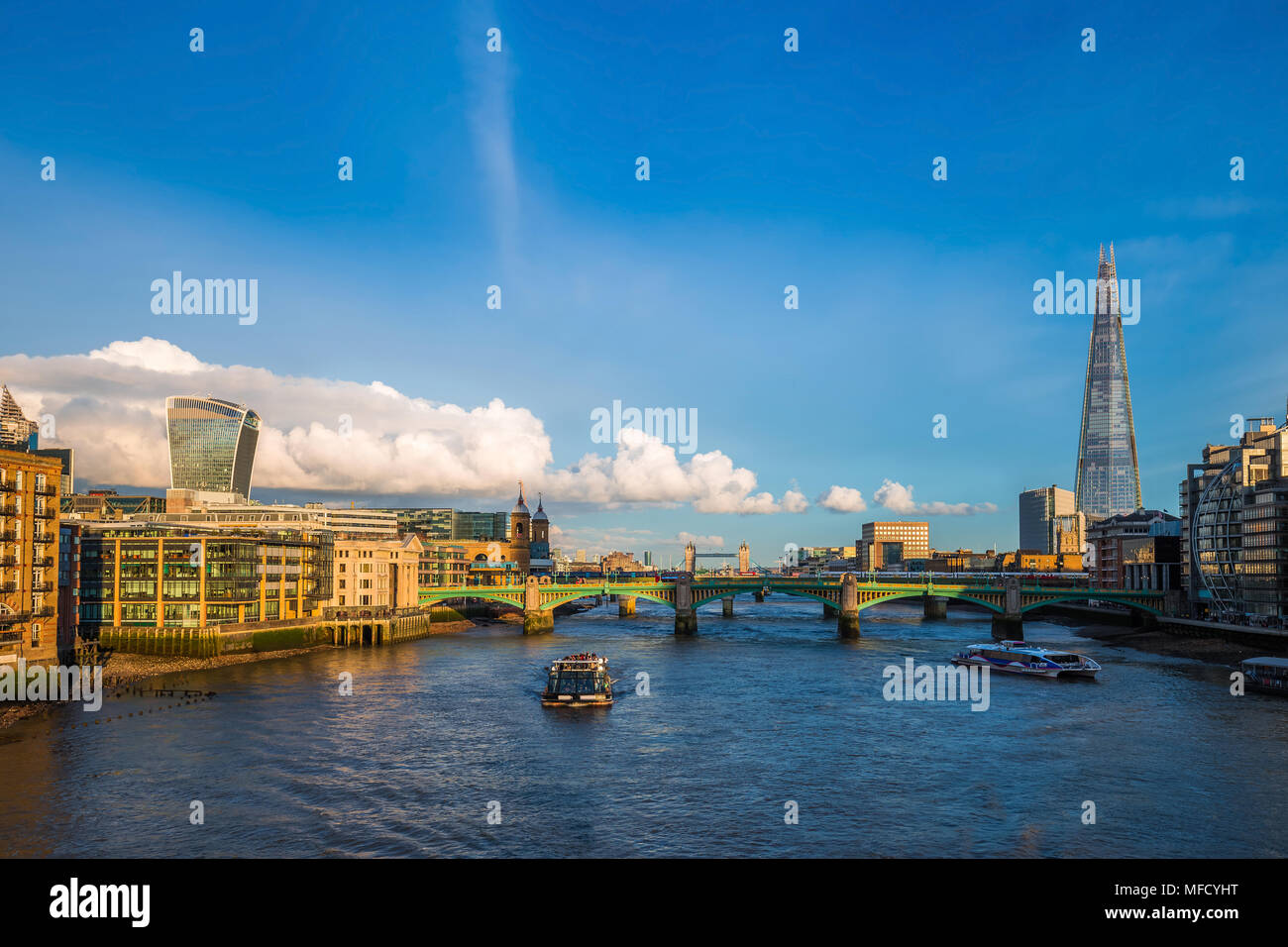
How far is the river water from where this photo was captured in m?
37.2

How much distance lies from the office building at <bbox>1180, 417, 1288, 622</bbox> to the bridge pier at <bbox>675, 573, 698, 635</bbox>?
247ft

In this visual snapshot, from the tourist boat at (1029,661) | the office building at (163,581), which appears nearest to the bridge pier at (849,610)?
the tourist boat at (1029,661)

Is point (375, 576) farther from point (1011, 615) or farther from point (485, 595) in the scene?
point (1011, 615)

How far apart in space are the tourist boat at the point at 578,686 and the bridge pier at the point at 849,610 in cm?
6717

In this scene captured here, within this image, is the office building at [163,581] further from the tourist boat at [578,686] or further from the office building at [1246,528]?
the office building at [1246,528]

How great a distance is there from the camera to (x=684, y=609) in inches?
5704

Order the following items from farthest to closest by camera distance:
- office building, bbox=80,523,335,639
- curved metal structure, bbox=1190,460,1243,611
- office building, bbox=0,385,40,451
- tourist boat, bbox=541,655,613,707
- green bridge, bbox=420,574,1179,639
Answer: green bridge, bbox=420,574,1179,639, curved metal structure, bbox=1190,460,1243,611, office building, bbox=80,523,335,639, office building, bbox=0,385,40,451, tourist boat, bbox=541,655,613,707

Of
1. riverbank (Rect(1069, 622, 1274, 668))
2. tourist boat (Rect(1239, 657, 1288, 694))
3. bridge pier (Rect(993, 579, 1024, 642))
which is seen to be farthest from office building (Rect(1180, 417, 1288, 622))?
tourist boat (Rect(1239, 657, 1288, 694))

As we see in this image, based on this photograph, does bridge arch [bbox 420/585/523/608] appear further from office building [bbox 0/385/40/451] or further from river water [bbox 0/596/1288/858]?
office building [bbox 0/385/40/451]

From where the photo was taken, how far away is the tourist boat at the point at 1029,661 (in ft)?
289

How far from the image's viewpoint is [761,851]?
35.4 meters
